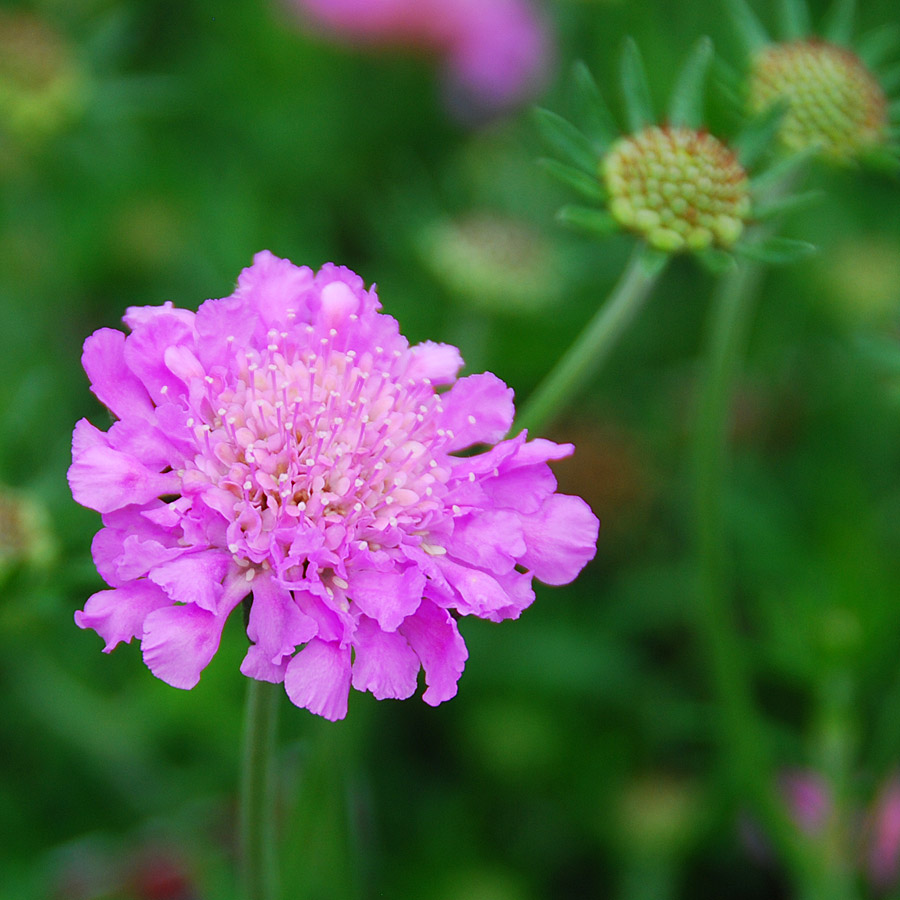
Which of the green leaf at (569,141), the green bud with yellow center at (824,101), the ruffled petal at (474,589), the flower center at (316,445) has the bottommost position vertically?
the ruffled petal at (474,589)

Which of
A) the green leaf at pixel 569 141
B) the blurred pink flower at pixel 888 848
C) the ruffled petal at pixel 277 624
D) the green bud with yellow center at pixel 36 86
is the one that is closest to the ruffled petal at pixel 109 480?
the ruffled petal at pixel 277 624

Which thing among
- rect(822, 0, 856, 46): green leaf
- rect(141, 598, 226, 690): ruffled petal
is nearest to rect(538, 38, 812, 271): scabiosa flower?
rect(822, 0, 856, 46): green leaf

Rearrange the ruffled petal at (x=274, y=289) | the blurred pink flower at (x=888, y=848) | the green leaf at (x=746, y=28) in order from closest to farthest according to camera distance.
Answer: the ruffled petal at (x=274, y=289) → the green leaf at (x=746, y=28) → the blurred pink flower at (x=888, y=848)

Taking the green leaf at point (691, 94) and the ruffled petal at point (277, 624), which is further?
the green leaf at point (691, 94)

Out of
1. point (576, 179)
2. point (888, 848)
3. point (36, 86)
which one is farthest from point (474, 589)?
point (36, 86)

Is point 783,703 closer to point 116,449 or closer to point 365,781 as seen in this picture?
point 365,781

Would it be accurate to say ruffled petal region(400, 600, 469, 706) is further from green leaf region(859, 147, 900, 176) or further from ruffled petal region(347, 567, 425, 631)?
green leaf region(859, 147, 900, 176)

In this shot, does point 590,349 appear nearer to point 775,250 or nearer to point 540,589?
point 775,250

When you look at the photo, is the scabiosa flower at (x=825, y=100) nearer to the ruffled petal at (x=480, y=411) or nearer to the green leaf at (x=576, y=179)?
the green leaf at (x=576, y=179)
